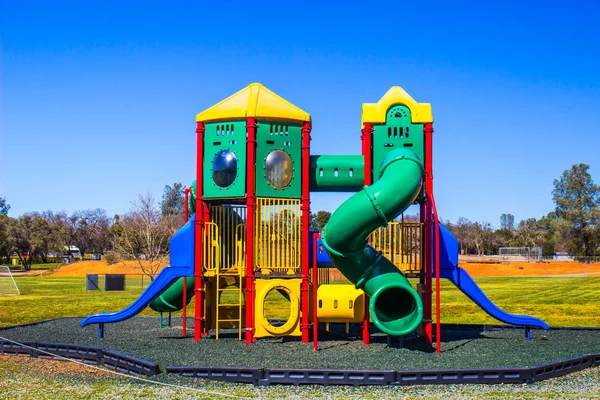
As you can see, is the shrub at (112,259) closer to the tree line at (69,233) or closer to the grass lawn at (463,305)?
the tree line at (69,233)

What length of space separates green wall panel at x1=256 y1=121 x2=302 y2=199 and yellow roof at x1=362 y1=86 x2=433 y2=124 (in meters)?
1.86

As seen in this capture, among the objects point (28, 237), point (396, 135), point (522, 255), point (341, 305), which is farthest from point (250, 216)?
point (28, 237)

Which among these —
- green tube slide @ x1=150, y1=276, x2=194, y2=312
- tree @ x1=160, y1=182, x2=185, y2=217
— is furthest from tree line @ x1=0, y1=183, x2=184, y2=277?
green tube slide @ x1=150, y1=276, x2=194, y2=312

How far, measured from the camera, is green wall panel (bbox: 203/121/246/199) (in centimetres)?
1798

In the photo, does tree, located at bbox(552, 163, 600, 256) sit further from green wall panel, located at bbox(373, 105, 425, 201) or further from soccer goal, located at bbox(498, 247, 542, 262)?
green wall panel, located at bbox(373, 105, 425, 201)

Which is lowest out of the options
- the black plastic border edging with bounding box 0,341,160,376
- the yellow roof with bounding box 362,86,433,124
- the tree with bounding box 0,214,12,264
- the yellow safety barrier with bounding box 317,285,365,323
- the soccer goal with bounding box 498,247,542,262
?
the black plastic border edging with bounding box 0,341,160,376

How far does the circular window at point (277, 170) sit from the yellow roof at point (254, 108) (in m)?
0.94

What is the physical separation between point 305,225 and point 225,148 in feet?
9.69

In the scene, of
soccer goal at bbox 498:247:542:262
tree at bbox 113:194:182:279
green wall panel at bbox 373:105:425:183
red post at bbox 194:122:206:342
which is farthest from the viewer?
soccer goal at bbox 498:247:542:262

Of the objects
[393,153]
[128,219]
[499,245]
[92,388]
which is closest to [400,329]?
[393,153]

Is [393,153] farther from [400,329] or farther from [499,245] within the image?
[499,245]

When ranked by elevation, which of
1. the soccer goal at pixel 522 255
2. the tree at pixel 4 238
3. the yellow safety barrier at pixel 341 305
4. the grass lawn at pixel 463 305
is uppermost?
the tree at pixel 4 238

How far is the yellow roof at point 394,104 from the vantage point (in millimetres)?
17875

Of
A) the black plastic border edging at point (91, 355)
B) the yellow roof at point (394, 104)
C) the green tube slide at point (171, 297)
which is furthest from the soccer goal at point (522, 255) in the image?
the black plastic border edging at point (91, 355)
